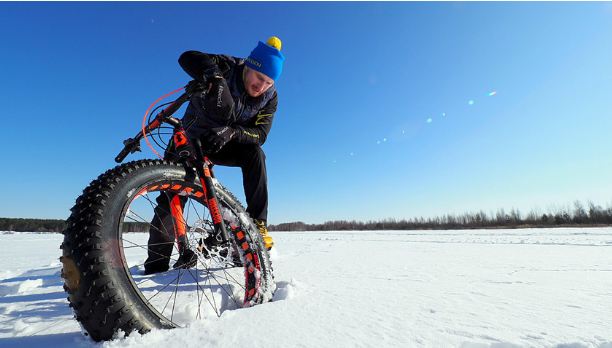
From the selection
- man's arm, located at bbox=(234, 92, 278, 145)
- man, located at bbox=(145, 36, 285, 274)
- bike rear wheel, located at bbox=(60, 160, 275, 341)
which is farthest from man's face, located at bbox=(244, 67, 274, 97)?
bike rear wheel, located at bbox=(60, 160, 275, 341)

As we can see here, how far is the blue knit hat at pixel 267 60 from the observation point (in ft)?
8.64

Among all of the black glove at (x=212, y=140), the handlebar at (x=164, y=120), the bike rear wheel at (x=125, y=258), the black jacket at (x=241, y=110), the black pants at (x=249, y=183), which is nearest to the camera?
the bike rear wheel at (x=125, y=258)

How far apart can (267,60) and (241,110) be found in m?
0.52

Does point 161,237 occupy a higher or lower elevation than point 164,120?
lower

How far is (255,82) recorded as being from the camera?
2672mm

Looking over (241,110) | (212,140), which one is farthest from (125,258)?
(241,110)

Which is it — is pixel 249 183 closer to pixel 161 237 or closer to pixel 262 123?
pixel 262 123

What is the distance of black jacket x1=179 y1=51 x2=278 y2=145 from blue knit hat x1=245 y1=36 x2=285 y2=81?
7.0 inches

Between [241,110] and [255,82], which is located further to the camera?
[241,110]

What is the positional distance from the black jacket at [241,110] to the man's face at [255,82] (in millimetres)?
55

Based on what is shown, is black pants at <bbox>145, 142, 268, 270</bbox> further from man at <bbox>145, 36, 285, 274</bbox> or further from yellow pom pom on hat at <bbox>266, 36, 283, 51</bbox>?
yellow pom pom on hat at <bbox>266, 36, 283, 51</bbox>

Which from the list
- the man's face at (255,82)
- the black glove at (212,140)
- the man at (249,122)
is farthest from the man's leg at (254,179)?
the black glove at (212,140)

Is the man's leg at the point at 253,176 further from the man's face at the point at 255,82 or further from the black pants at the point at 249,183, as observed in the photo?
the man's face at the point at 255,82

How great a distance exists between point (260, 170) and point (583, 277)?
288cm
